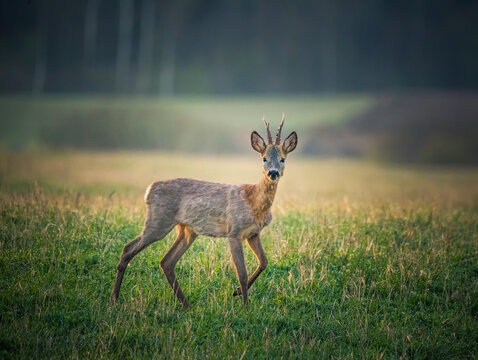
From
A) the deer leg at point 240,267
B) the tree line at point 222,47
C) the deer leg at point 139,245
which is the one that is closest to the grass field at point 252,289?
the deer leg at point 240,267

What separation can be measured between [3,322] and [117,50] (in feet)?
154

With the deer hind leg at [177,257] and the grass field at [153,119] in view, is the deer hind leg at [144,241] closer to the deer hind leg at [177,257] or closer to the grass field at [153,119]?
the deer hind leg at [177,257]

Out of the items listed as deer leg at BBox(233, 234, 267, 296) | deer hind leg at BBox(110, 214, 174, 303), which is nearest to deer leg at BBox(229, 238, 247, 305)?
deer leg at BBox(233, 234, 267, 296)

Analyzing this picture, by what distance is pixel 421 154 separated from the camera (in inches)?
1401

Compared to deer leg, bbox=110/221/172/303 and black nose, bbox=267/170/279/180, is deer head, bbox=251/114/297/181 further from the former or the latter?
deer leg, bbox=110/221/172/303

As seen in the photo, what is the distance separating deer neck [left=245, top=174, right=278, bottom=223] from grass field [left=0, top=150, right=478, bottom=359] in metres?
1.13

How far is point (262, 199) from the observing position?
707cm

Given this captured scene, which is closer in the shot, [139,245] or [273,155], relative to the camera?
[139,245]

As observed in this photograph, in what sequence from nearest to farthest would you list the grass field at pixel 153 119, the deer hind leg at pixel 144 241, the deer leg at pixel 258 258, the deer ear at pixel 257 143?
the deer hind leg at pixel 144 241 < the deer leg at pixel 258 258 < the deer ear at pixel 257 143 < the grass field at pixel 153 119

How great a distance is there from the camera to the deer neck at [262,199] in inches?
278

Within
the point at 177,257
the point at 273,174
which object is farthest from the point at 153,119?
the point at 273,174

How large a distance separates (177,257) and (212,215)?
2.71 ft

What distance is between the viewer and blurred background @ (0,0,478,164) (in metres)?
45.8

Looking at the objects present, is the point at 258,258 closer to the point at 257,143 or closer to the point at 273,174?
the point at 273,174
